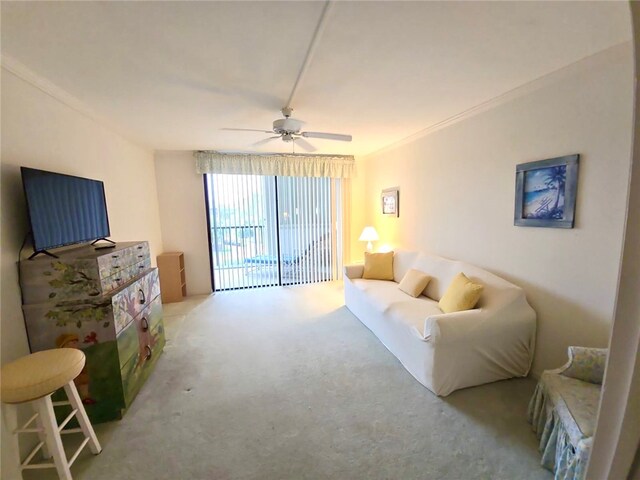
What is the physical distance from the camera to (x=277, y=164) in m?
4.62

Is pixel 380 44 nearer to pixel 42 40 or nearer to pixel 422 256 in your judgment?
pixel 42 40

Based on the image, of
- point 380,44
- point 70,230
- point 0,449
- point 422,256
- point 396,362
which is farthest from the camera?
point 422,256

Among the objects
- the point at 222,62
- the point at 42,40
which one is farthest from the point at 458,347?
the point at 42,40

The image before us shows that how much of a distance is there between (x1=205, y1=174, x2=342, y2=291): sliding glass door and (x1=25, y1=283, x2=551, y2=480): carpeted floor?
6.94 ft

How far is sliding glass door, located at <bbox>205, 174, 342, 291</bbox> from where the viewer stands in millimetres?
4664

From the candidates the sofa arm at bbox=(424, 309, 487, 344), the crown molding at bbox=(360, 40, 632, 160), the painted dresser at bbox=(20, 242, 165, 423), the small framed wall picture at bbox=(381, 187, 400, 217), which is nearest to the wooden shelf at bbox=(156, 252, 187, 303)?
the painted dresser at bbox=(20, 242, 165, 423)

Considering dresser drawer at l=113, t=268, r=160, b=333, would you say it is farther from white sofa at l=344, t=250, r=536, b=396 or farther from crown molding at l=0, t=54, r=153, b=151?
white sofa at l=344, t=250, r=536, b=396

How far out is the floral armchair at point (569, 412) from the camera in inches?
49.7

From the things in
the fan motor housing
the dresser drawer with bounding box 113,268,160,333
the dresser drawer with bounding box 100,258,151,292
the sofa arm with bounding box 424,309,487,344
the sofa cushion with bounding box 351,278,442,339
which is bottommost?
the sofa cushion with bounding box 351,278,442,339

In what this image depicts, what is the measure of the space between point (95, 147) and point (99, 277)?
1.57m

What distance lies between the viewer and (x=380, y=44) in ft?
5.13

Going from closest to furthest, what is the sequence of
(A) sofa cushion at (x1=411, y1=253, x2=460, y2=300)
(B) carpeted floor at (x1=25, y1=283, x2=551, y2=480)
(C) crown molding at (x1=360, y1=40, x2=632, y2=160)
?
(B) carpeted floor at (x1=25, y1=283, x2=551, y2=480) → (C) crown molding at (x1=360, y1=40, x2=632, y2=160) → (A) sofa cushion at (x1=411, y1=253, x2=460, y2=300)

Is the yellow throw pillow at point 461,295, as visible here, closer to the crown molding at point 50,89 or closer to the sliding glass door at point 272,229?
the sliding glass door at point 272,229

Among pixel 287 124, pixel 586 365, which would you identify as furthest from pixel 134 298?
pixel 586 365
